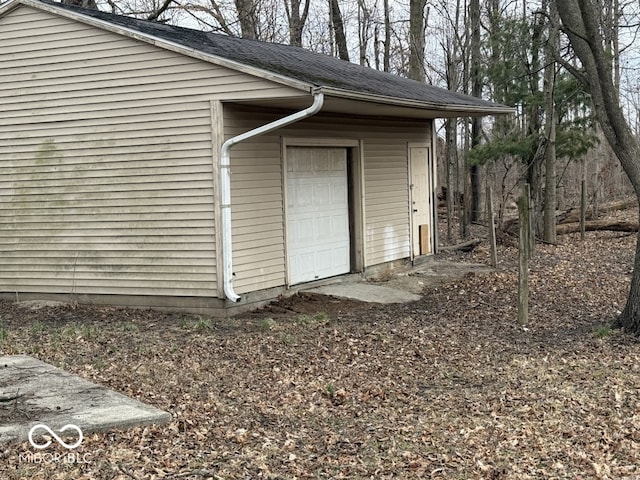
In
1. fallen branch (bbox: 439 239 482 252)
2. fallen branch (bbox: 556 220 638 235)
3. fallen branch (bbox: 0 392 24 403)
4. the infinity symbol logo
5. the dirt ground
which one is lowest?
the dirt ground

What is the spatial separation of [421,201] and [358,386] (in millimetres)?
8685

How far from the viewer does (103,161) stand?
1045 cm

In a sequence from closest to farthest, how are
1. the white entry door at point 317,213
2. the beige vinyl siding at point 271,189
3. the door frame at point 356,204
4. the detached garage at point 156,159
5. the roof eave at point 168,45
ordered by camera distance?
the roof eave at point 168,45
the detached garage at point 156,159
the beige vinyl siding at point 271,189
the white entry door at point 317,213
the door frame at point 356,204

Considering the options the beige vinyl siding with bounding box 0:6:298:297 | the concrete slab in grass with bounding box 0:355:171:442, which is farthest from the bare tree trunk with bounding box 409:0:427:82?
the concrete slab in grass with bounding box 0:355:171:442

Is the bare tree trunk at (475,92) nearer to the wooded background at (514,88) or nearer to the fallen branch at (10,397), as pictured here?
the wooded background at (514,88)

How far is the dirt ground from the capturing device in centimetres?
475

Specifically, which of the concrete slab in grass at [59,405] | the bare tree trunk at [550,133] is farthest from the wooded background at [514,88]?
the concrete slab in grass at [59,405]

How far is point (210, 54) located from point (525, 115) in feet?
34.2

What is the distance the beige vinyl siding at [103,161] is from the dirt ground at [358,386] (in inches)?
25.6

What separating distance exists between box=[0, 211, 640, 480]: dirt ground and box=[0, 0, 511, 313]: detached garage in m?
0.57

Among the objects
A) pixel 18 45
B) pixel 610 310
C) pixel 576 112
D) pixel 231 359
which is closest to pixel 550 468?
pixel 231 359

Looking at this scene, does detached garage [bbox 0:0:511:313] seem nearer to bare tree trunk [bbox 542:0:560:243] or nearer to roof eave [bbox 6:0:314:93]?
roof eave [bbox 6:0:314:93]

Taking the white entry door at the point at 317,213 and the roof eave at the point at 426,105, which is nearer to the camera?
the roof eave at the point at 426,105

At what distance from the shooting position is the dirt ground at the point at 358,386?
4750 millimetres
